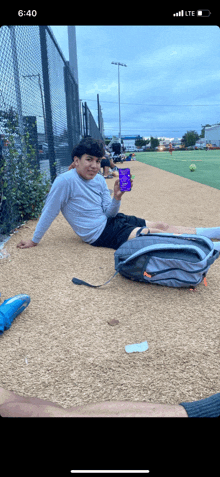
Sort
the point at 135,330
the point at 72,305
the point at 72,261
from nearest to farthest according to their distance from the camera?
the point at 135,330 < the point at 72,305 < the point at 72,261

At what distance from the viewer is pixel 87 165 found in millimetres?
2949

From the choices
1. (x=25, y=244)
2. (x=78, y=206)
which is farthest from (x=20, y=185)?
(x=78, y=206)

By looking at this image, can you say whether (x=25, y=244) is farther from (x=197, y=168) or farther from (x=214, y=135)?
(x=214, y=135)

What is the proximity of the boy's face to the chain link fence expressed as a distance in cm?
92

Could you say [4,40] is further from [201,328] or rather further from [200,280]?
[201,328]

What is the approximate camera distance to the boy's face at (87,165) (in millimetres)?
2932

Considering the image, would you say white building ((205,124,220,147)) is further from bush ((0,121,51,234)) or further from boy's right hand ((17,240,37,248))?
boy's right hand ((17,240,37,248))

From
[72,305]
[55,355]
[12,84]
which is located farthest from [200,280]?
[12,84]

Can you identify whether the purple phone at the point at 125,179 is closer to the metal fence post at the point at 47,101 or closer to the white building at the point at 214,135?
the metal fence post at the point at 47,101

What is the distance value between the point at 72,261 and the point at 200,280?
1.20m

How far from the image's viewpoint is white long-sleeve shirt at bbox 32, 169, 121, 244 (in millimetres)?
2930
